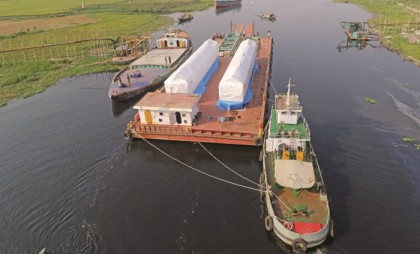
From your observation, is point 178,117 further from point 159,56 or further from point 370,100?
point 370,100

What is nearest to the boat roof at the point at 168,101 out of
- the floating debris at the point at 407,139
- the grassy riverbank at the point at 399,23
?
the floating debris at the point at 407,139

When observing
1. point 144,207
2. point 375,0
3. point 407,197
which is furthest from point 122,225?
point 375,0

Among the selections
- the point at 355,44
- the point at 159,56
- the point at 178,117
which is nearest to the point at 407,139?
the point at 178,117

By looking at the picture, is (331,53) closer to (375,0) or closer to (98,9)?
(375,0)

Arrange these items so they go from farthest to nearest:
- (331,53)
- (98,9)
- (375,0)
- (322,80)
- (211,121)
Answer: (98,9) → (375,0) → (331,53) → (322,80) → (211,121)

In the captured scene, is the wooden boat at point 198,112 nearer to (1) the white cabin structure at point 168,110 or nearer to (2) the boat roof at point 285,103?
(1) the white cabin structure at point 168,110
